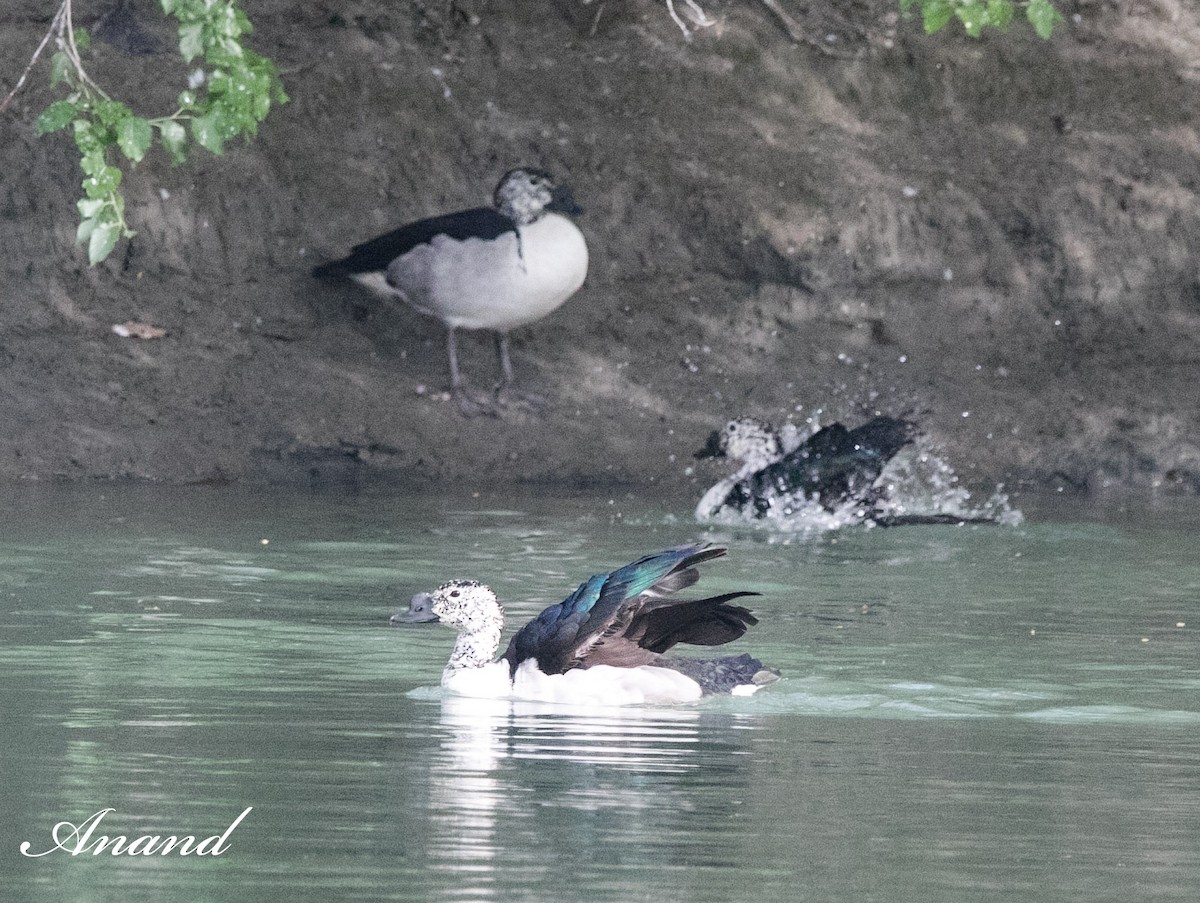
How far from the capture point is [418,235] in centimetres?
1564

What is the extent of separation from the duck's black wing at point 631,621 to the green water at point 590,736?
0.77ft

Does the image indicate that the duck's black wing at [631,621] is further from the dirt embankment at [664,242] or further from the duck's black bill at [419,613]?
the dirt embankment at [664,242]

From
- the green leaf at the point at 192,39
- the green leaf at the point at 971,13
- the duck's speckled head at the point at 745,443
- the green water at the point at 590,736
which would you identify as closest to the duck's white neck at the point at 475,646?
the green water at the point at 590,736

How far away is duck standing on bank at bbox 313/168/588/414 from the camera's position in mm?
15562

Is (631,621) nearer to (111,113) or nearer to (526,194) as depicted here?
(111,113)

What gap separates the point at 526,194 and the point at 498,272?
1.63ft

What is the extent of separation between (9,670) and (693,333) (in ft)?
29.3

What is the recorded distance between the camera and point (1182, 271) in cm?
1712

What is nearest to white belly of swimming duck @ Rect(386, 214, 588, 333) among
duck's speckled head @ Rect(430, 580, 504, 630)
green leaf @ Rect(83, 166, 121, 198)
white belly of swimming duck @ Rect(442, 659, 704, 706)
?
green leaf @ Rect(83, 166, 121, 198)

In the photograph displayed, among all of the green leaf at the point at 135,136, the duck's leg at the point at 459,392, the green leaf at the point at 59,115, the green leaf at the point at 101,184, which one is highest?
the green leaf at the point at 59,115

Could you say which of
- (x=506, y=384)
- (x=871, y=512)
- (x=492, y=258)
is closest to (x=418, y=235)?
(x=492, y=258)

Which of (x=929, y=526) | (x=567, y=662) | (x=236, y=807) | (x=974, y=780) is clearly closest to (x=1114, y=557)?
(x=929, y=526)

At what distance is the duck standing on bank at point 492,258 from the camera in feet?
51.1

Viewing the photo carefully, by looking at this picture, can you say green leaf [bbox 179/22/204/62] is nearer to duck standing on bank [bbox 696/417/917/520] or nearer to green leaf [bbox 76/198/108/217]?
green leaf [bbox 76/198/108/217]
